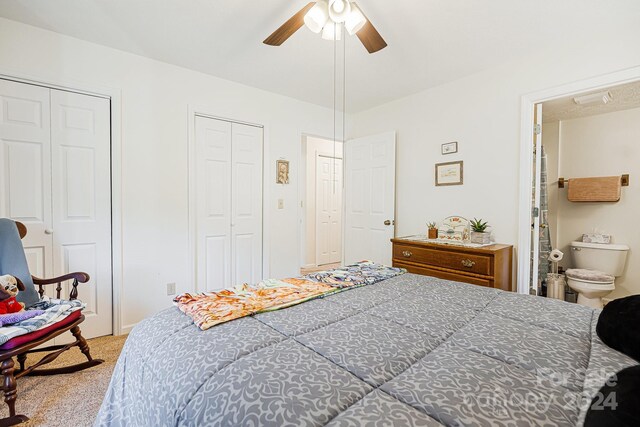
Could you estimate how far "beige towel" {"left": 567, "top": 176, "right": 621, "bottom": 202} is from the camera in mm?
3050

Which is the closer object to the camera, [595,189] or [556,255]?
[556,255]

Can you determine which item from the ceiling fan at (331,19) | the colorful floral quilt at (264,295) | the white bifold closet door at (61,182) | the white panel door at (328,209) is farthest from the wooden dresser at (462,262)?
the white bifold closet door at (61,182)

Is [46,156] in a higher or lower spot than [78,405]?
higher

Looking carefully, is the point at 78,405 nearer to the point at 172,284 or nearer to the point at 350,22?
the point at 172,284

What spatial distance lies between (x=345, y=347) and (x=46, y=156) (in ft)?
8.96

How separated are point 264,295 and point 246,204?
2.09 m

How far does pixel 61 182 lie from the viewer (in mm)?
2297

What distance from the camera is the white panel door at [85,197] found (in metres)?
2.29

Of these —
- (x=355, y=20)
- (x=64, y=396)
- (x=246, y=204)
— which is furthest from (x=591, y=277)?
(x=64, y=396)

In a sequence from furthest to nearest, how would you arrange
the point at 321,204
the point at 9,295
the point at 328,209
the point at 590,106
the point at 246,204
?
the point at 328,209
the point at 321,204
the point at 246,204
the point at 590,106
the point at 9,295

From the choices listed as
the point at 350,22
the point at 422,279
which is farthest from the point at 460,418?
the point at 350,22

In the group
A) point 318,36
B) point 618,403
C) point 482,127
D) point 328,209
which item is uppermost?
point 318,36

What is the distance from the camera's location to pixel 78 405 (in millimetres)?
1594

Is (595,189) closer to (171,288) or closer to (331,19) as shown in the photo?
(331,19)
